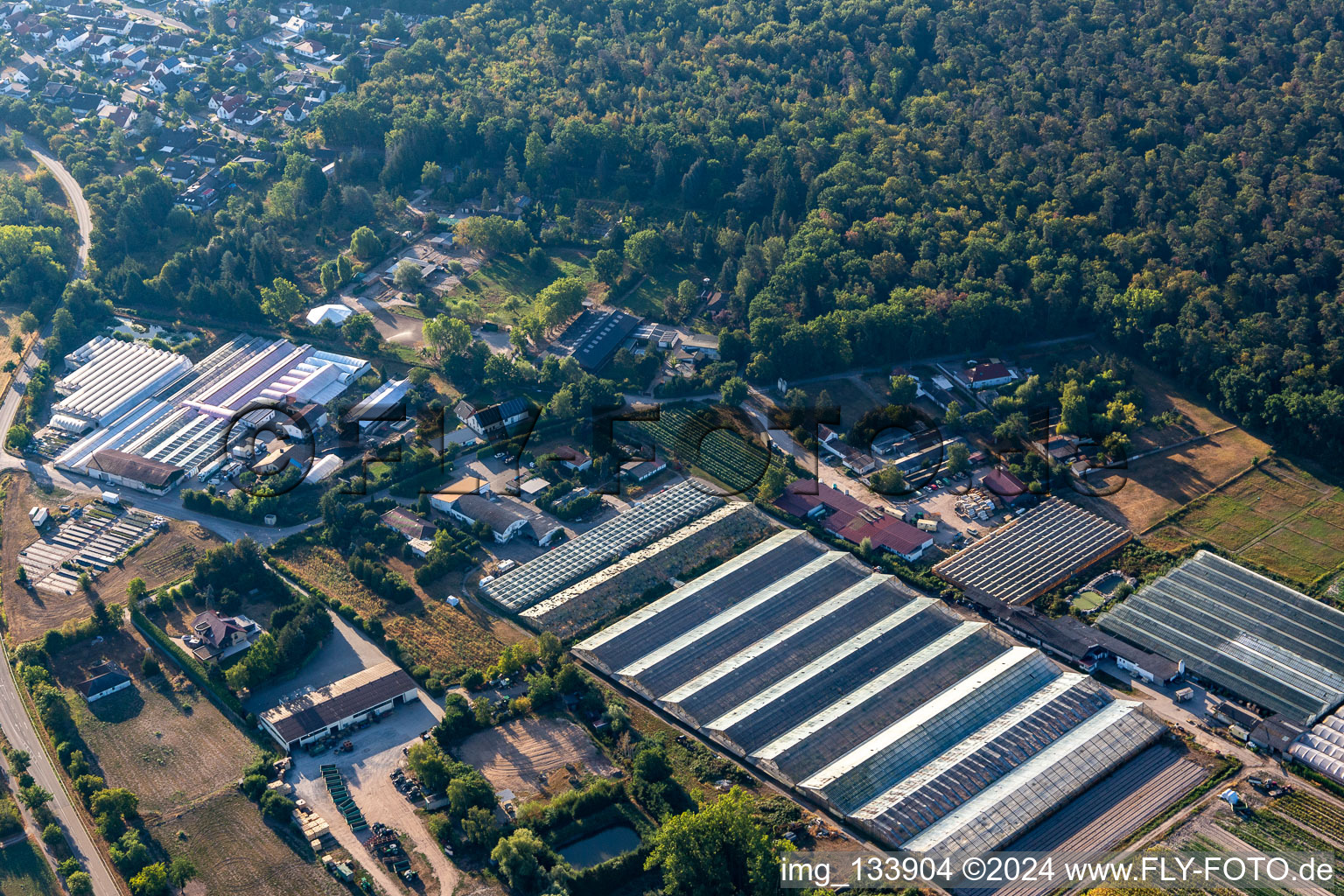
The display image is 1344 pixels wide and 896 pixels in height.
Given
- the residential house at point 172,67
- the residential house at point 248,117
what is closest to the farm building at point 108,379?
the residential house at point 248,117

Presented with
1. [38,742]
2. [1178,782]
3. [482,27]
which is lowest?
[38,742]

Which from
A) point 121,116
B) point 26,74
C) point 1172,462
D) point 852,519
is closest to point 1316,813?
point 1172,462

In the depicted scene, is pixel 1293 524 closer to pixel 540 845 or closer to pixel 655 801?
pixel 655 801

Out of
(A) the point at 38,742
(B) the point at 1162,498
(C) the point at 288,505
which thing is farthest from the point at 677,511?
(A) the point at 38,742

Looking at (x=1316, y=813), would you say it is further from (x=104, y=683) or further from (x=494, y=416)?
(x=104, y=683)

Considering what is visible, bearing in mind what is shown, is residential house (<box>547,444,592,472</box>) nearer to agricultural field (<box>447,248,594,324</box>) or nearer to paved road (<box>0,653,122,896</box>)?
agricultural field (<box>447,248,594,324</box>)

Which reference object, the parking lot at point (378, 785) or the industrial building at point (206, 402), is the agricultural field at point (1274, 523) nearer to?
the parking lot at point (378, 785)

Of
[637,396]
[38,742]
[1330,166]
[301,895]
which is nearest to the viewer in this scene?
[301,895]
